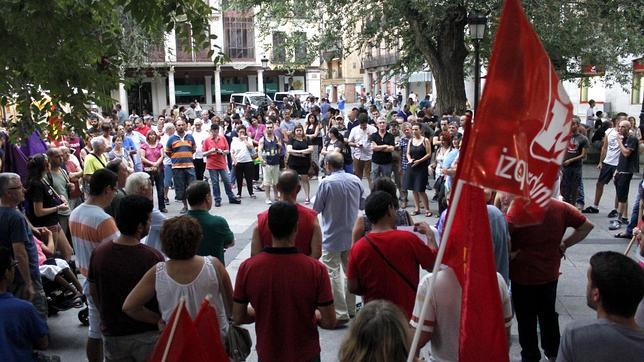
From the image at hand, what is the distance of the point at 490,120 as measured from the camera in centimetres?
278

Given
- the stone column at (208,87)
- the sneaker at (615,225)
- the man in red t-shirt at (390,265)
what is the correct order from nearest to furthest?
the man in red t-shirt at (390,265), the sneaker at (615,225), the stone column at (208,87)

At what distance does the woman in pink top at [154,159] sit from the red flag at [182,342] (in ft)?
32.8

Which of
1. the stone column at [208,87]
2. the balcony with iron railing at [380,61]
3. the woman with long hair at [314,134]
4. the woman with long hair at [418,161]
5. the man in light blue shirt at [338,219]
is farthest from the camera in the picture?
the stone column at [208,87]

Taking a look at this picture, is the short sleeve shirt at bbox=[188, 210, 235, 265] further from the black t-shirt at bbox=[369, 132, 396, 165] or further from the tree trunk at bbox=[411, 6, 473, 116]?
the tree trunk at bbox=[411, 6, 473, 116]

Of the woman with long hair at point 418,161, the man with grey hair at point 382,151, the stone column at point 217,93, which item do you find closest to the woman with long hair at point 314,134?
the man with grey hair at point 382,151

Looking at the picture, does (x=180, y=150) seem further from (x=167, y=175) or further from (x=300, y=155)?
(x=300, y=155)

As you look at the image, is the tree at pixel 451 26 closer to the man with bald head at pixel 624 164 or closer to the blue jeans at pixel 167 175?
the man with bald head at pixel 624 164

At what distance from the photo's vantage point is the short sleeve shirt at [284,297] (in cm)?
376

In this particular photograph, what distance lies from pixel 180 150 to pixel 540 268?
8934 mm

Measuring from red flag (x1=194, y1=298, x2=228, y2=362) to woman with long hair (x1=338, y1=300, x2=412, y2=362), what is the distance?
95 centimetres

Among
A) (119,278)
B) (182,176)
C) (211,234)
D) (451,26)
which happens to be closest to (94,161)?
(182,176)

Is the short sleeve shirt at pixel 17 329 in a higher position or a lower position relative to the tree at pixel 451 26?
lower

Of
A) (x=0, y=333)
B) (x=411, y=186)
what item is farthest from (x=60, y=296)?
(x=411, y=186)

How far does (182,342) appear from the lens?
3334 millimetres
